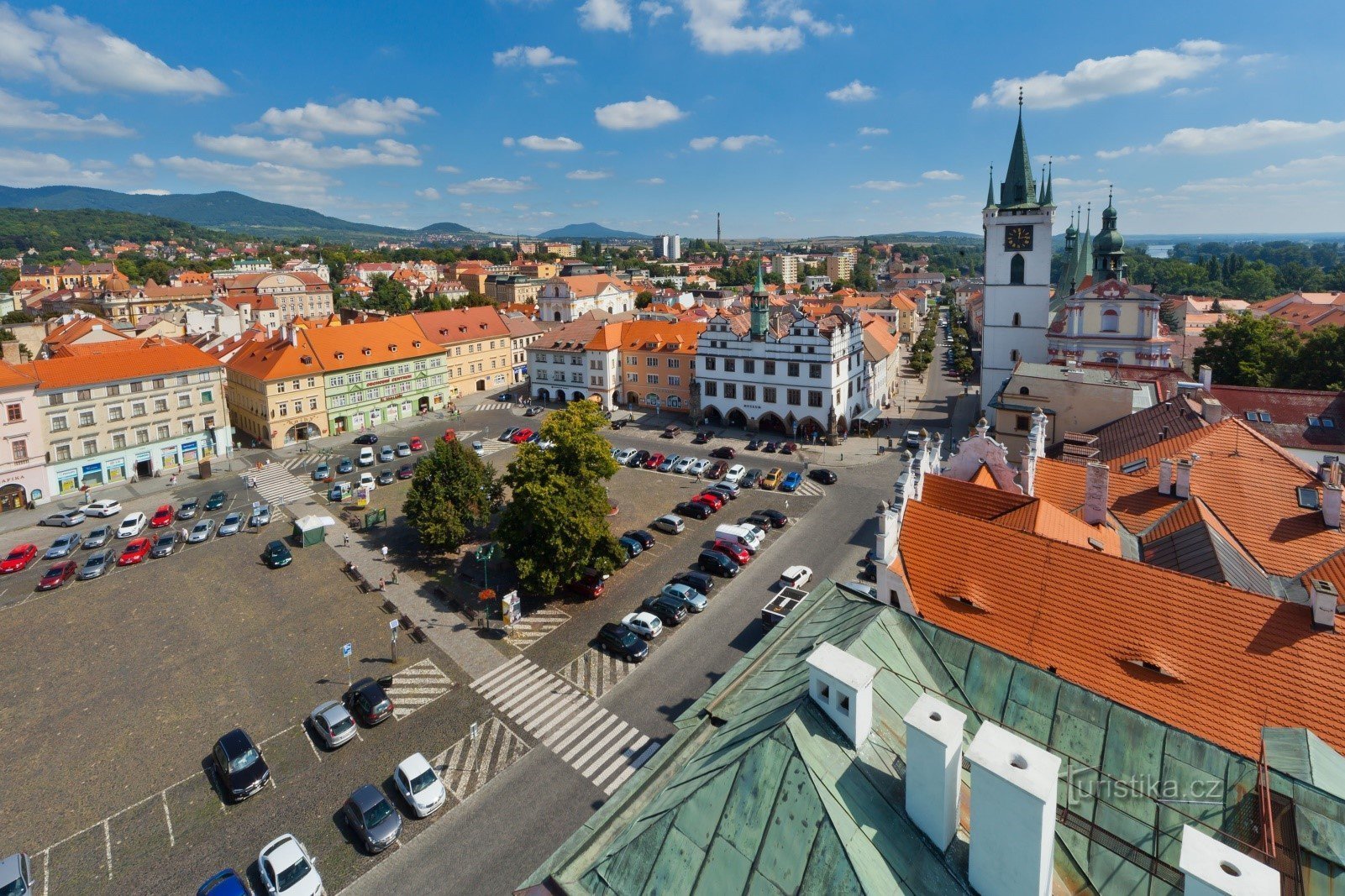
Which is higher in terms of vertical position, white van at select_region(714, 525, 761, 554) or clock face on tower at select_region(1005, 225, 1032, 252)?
clock face on tower at select_region(1005, 225, 1032, 252)

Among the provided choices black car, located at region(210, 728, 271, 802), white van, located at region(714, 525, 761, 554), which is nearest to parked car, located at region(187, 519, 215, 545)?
black car, located at region(210, 728, 271, 802)

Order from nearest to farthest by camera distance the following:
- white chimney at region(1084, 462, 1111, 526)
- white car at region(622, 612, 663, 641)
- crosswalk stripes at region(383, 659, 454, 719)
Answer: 1. white chimney at region(1084, 462, 1111, 526)
2. crosswalk stripes at region(383, 659, 454, 719)
3. white car at region(622, 612, 663, 641)

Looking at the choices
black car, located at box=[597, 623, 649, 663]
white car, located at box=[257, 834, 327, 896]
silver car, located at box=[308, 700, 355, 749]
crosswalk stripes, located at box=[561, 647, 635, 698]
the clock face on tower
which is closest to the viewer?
white car, located at box=[257, 834, 327, 896]

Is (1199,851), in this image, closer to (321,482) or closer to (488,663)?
(488,663)

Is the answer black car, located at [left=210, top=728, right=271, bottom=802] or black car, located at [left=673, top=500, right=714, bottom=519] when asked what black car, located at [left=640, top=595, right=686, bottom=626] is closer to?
black car, located at [left=673, top=500, right=714, bottom=519]

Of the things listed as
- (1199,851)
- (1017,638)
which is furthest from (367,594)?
(1199,851)

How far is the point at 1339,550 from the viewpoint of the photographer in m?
18.0

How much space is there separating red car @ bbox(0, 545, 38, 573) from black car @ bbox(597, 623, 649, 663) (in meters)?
31.4

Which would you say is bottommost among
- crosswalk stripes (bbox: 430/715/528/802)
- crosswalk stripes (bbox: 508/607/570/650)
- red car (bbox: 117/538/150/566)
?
crosswalk stripes (bbox: 430/715/528/802)

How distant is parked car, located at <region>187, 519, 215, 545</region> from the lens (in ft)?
122

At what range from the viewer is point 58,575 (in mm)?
32531

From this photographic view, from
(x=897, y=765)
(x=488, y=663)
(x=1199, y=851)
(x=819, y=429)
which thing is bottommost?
(x=488, y=663)

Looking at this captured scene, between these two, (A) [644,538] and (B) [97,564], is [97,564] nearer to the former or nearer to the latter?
(B) [97,564]

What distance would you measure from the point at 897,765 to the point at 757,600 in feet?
70.3
